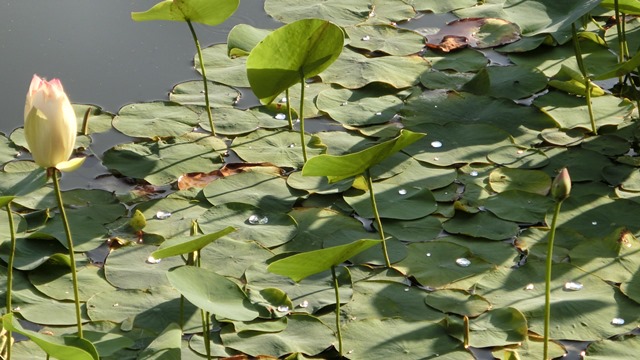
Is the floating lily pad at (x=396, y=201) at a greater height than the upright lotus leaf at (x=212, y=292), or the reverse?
the upright lotus leaf at (x=212, y=292)

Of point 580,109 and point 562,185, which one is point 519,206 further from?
point 562,185

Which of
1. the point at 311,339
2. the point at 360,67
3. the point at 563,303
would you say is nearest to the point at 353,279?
the point at 311,339

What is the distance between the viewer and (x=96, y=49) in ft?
11.4

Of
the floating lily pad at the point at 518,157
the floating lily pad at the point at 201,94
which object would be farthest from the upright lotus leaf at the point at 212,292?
the floating lily pad at the point at 201,94

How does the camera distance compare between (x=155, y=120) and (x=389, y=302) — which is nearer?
(x=389, y=302)

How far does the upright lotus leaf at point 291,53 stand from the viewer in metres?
2.56

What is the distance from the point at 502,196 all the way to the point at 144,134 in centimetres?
108

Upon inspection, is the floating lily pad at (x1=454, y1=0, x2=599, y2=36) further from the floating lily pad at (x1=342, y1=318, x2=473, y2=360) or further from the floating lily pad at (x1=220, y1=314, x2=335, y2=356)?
the floating lily pad at (x1=220, y1=314, x2=335, y2=356)

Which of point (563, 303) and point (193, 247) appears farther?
point (563, 303)

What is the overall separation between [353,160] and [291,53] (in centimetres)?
48

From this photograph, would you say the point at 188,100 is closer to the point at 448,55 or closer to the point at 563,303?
the point at 448,55

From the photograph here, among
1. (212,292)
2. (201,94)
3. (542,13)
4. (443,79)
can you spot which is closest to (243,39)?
(201,94)

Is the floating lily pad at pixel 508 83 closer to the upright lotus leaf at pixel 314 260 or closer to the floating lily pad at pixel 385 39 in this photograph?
the floating lily pad at pixel 385 39

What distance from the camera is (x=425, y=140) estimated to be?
2992 mm
